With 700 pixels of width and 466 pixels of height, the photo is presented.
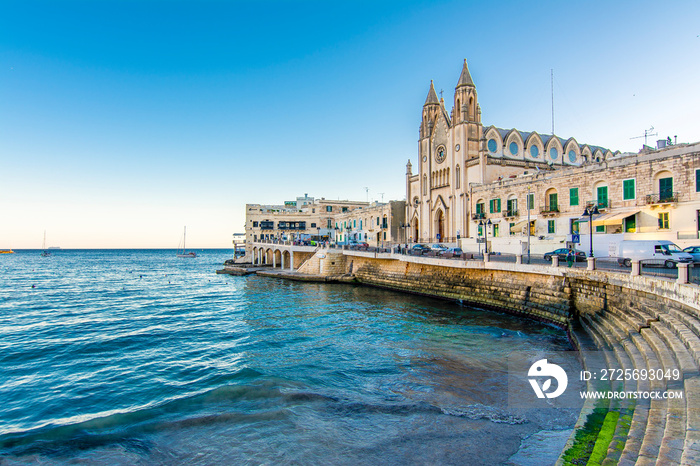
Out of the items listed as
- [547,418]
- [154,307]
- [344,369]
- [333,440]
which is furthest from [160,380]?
[154,307]

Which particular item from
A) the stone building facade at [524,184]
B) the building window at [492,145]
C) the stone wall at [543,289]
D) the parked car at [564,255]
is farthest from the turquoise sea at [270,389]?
the building window at [492,145]

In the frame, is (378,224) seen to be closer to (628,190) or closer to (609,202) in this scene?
(609,202)

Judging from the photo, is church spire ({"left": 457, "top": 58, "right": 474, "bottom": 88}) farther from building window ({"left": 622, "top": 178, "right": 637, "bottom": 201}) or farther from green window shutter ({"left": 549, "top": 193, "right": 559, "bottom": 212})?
building window ({"left": 622, "top": 178, "right": 637, "bottom": 201})

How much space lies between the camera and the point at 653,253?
55.6 feet

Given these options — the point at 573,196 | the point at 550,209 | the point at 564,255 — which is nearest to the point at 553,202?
the point at 550,209

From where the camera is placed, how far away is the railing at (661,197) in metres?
20.8

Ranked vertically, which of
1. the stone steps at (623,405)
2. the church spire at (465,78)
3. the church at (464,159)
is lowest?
the stone steps at (623,405)

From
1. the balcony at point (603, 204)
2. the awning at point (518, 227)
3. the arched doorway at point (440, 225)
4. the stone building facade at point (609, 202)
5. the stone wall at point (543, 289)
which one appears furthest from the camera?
the arched doorway at point (440, 225)

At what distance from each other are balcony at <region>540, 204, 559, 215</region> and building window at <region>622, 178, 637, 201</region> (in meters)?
4.60

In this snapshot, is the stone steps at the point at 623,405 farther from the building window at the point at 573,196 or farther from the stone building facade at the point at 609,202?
the building window at the point at 573,196

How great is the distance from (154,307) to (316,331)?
1574cm

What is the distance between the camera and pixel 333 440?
816 cm

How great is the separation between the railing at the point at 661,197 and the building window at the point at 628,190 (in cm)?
98

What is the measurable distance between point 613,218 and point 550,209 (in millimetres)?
5699
